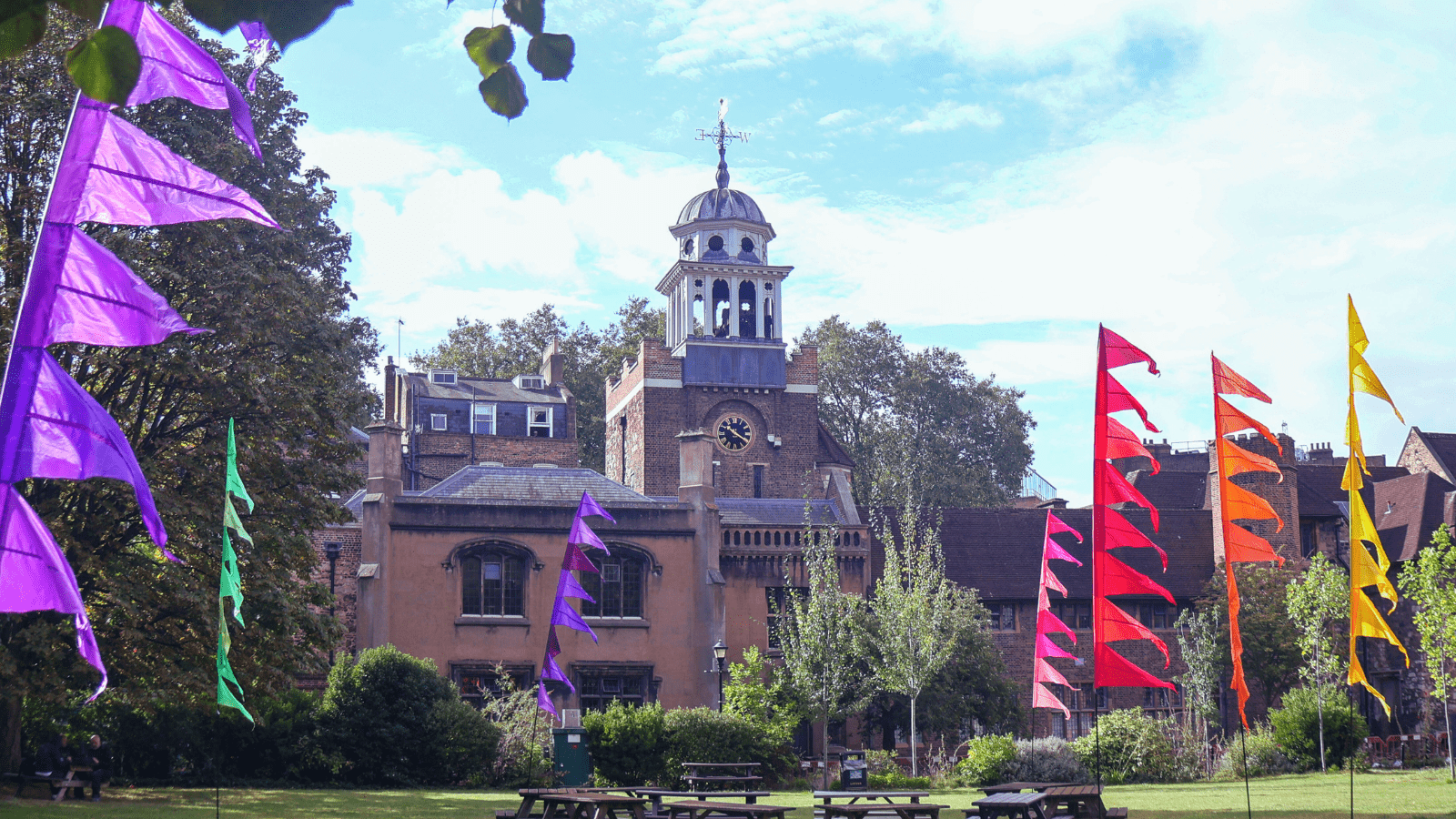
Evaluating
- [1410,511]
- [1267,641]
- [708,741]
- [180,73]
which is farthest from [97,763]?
[1410,511]

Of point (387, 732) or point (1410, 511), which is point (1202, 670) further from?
point (387, 732)

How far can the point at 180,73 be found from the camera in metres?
11.2

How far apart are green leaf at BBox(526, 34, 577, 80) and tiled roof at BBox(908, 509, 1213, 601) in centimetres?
4255

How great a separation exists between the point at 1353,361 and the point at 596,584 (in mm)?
25245

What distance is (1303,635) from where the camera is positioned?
136 feet

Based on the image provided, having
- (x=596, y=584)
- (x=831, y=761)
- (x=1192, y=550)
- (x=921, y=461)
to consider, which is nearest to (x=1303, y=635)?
(x=1192, y=550)

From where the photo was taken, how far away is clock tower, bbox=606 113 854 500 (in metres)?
54.7

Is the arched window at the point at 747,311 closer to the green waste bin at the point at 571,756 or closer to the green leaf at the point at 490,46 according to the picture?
the green waste bin at the point at 571,756

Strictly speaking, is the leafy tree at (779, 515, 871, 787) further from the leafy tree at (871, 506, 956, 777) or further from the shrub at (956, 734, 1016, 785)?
the shrub at (956, 734, 1016, 785)

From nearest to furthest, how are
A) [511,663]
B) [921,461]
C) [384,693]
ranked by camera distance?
[384,693] < [511,663] < [921,461]

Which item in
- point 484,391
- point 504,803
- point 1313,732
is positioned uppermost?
point 484,391

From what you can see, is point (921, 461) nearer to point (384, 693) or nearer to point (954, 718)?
point (954, 718)

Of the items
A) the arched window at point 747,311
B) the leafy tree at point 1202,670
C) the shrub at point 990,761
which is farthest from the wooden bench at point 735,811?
the arched window at point 747,311

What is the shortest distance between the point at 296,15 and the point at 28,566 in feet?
25.6
